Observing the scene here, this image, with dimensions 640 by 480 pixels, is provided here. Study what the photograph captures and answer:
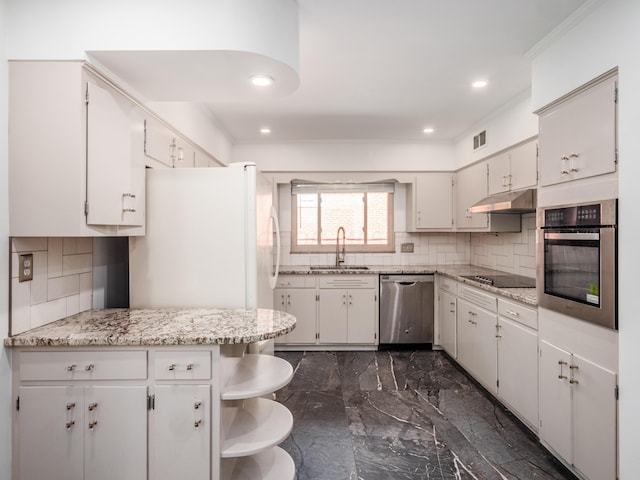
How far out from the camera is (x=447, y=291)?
3.87 meters

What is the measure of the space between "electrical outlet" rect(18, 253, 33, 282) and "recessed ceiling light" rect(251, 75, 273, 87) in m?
1.37

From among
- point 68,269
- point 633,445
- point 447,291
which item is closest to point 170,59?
point 68,269

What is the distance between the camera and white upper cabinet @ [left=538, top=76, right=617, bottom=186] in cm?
169

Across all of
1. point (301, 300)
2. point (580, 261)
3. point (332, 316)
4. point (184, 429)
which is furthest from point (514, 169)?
point (184, 429)

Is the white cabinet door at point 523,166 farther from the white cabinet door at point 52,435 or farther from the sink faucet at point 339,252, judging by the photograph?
the white cabinet door at point 52,435

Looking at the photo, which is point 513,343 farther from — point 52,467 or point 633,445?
point 52,467

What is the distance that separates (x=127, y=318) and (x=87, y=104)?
105 cm

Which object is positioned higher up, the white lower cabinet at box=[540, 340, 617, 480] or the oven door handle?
the oven door handle

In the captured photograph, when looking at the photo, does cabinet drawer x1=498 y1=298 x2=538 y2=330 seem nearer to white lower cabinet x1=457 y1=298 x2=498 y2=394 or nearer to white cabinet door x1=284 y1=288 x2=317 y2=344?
white lower cabinet x1=457 y1=298 x2=498 y2=394

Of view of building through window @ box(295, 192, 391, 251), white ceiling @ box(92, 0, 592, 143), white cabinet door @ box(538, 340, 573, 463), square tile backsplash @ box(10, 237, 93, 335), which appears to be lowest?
white cabinet door @ box(538, 340, 573, 463)

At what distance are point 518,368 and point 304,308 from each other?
7.45 feet

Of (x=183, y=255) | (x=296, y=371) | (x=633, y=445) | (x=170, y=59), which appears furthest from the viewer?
(x=296, y=371)

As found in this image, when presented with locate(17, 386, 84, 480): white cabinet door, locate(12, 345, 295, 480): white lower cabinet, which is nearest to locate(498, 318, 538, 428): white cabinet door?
locate(12, 345, 295, 480): white lower cabinet

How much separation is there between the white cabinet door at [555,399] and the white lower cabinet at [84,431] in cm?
213
